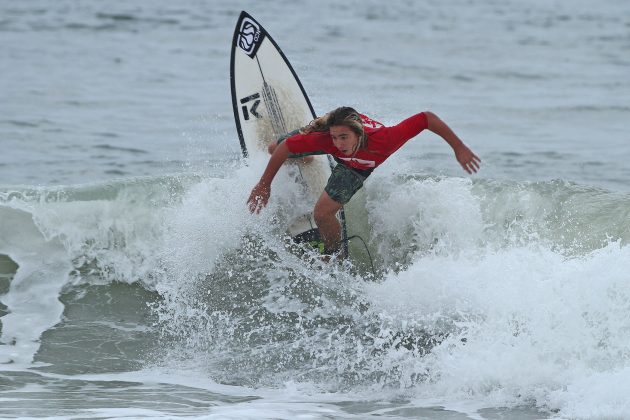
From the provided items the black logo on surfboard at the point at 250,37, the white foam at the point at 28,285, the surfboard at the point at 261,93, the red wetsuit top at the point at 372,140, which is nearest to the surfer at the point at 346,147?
the red wetsuit top at the point at 372,140

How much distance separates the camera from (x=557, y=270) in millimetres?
6488

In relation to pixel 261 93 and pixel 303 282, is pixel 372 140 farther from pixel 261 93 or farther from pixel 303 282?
pixel 261 93

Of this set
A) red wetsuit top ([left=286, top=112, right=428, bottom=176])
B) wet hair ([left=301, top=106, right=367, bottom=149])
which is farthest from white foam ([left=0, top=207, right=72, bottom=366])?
wet hair ([left=301, top=106, right=367, bottom=149])

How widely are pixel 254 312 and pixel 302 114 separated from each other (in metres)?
1.83

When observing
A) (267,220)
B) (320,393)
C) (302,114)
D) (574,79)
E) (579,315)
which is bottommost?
(320,393)

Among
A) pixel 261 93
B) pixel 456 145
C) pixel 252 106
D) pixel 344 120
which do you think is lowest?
pixel 456 145

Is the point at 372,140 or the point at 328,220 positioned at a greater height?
the point at 372,140

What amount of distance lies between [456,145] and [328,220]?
1.17m

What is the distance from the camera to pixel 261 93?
27.1ft

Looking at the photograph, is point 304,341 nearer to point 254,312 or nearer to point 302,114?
point 254,312

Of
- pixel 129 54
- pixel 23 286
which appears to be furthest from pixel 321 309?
pixel 129 54

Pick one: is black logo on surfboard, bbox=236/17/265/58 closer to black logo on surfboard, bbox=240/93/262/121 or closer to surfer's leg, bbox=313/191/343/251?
black logo on surfboard, bbox=240/93/262/121

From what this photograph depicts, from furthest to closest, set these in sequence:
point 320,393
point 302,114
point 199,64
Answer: point 199,64, point 302,114, point 320,393

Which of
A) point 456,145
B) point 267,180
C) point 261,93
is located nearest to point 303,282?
point 267,180
